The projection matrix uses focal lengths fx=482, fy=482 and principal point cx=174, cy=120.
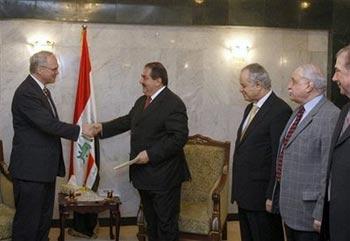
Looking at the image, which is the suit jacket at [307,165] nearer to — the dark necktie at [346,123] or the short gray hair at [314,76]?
the short gray hair at [314,76]

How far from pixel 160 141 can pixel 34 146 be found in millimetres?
911

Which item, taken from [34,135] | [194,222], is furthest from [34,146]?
[194,222]

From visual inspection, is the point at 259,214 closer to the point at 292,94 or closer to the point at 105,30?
the point at 292,94

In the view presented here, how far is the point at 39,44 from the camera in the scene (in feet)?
15.4

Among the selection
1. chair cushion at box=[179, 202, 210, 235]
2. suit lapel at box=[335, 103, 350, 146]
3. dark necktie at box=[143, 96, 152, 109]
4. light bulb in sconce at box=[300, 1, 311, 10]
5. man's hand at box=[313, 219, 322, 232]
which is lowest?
chair cushion at box=[179, 202, 210, 235]

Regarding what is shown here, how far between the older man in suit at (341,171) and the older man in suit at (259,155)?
725 mm

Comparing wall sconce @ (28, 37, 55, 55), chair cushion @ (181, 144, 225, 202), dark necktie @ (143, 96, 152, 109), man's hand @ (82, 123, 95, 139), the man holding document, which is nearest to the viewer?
the man holding document

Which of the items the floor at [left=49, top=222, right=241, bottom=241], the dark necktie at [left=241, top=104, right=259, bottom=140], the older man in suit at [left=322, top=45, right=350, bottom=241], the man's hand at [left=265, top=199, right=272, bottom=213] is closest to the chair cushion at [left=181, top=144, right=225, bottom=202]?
the floor at [left=49, top=222, right=241, bottom=241]

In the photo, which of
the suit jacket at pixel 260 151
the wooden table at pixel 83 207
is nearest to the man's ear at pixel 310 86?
the suit jacket at pixel 260 151

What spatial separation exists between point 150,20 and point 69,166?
168cm

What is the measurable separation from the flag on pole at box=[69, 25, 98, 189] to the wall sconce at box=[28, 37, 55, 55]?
353 millimetres

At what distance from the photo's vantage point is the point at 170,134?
3.59m

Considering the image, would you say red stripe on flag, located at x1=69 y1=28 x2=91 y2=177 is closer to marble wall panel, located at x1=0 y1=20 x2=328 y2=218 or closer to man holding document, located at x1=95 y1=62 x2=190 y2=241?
marble wall panel, located at x1=0 y1=20 x2=328 y2=218

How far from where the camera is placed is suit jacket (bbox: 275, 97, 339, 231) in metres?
2.48
